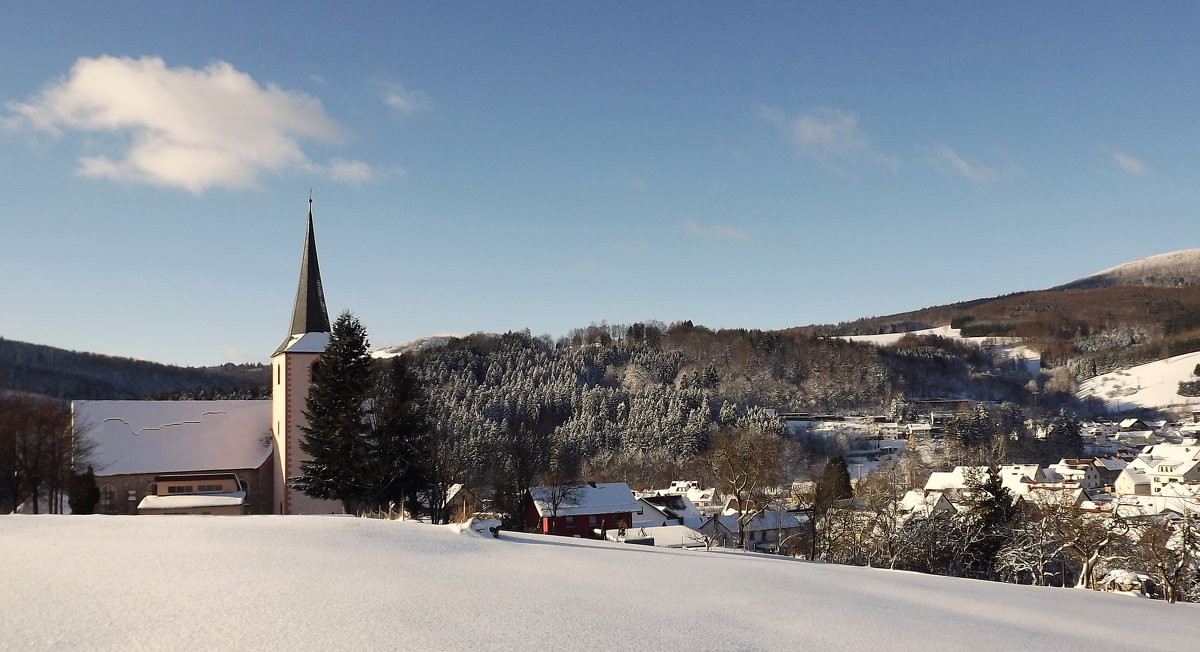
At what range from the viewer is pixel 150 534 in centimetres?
1119

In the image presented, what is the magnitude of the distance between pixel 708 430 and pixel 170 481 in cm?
7429

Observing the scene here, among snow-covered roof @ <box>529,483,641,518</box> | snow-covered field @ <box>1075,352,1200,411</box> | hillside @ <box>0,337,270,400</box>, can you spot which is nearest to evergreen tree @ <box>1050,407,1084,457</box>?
snow-covered field @ <box>1075,352,1200,411</box>

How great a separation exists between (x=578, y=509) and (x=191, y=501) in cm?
2292

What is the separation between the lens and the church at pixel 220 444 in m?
27.6

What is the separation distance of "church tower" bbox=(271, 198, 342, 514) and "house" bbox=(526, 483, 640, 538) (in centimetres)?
1801

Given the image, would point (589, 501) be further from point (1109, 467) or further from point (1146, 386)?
point (1146, 386)

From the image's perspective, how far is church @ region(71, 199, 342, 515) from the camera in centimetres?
2764

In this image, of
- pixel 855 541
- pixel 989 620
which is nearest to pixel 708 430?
pixel 855 541

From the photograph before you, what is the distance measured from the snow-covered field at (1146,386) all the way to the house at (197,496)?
548 feet

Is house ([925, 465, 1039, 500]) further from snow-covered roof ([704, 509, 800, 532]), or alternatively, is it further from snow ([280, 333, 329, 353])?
snow ([280, 333, 329, 353])

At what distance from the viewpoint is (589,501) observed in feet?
148

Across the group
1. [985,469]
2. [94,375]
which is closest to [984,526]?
[985,469]

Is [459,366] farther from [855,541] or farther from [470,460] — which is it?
[855,541]

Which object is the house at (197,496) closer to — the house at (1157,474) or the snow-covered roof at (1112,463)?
the house at (1157,474)
